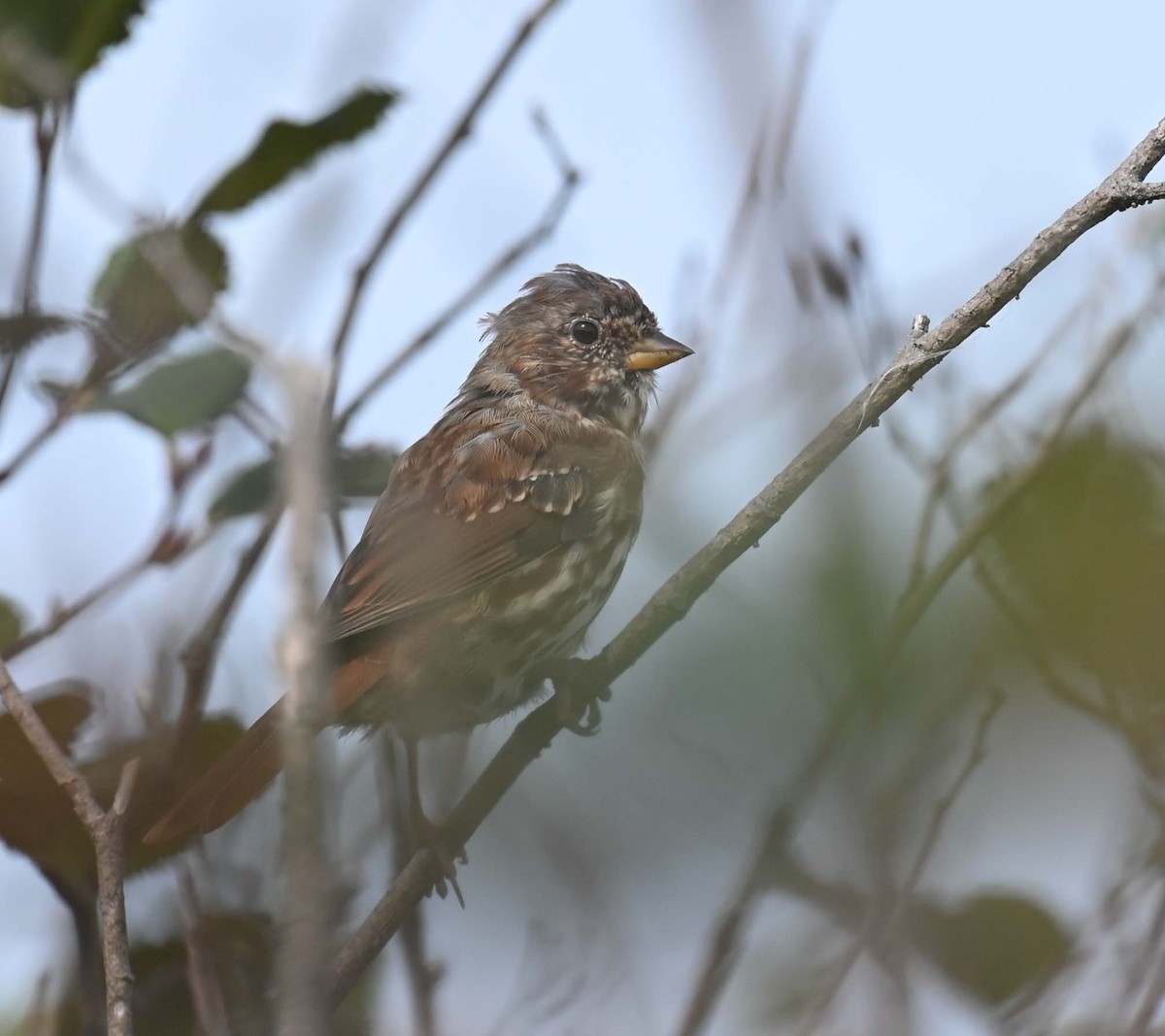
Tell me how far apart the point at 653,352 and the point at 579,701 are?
179 cm

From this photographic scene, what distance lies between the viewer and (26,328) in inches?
114

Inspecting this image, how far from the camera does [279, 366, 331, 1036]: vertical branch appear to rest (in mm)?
1203

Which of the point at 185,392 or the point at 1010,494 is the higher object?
the point at 185,392

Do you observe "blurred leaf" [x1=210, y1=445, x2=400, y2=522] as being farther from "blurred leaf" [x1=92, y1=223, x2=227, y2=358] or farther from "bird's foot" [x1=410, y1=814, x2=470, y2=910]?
"bird's foot" [x1=410, y1=814, x2=470, y2=910]

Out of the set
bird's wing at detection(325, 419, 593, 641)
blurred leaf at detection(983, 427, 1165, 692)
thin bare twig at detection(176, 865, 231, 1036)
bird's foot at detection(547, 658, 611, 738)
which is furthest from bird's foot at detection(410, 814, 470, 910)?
blurred leaf at detection(983, 427, 1165, 692)

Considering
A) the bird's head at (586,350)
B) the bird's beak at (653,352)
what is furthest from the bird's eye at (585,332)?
the bird's beak at (653,352)

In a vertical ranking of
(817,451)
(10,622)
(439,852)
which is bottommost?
(439,852)

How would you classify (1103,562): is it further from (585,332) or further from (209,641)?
(585,332)

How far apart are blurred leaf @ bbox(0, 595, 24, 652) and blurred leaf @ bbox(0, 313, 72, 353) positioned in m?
0.54

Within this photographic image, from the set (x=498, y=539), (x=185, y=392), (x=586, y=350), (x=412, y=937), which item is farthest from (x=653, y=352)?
(x=412, y=937)

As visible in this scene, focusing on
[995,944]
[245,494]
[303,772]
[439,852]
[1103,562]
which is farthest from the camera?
[245,494]

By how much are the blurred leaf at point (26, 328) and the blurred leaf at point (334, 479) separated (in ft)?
1.76

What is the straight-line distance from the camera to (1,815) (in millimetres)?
2803

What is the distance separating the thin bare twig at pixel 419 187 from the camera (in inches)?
124
